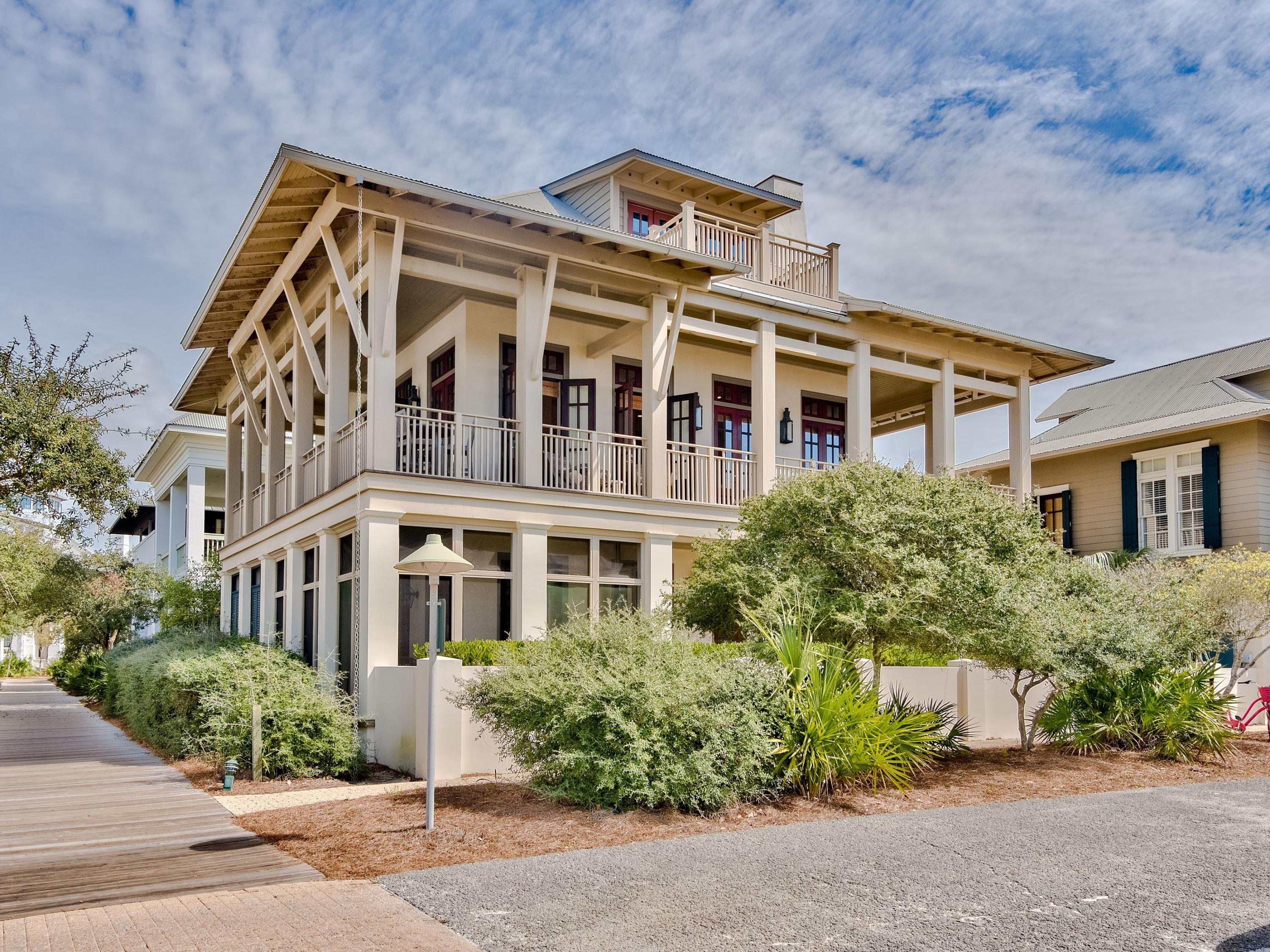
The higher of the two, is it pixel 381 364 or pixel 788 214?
pixel 788 214

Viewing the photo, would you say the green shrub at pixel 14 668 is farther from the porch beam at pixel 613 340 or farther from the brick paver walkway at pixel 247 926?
the brick paver walkway at pixel 247 926

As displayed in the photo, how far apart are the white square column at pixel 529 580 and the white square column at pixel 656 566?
1.75m

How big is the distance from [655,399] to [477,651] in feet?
17.3

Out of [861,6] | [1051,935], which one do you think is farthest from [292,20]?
[1051,935]

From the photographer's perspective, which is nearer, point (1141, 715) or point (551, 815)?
point (551, 815)

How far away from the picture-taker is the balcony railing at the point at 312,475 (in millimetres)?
15746

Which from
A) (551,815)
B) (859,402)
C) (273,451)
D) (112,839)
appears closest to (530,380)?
(859,402)

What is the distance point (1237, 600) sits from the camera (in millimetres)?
15641

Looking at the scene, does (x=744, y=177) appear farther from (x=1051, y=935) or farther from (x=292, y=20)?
(x=1051, y=935)

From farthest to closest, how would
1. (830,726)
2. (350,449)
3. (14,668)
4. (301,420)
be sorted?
(14,668)
(301,420)
(350,449)
(830,726)

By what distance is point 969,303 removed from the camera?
21.3m

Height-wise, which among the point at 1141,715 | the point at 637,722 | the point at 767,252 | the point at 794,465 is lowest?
the point at 1141,715

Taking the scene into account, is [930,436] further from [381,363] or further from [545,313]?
[381,363]

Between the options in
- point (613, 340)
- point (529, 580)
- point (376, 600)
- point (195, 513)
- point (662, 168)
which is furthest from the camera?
point (195, 513)
